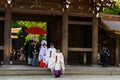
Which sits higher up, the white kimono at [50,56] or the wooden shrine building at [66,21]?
the wooden shrine building at [66,21]

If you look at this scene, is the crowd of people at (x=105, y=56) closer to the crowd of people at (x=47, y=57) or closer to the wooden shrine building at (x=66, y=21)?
the wooden shrine building at (x=66, y=21)

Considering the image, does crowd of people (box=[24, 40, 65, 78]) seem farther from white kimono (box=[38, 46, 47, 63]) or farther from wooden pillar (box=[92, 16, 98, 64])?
wooden pillar (box=[92, 16, 98, 64])

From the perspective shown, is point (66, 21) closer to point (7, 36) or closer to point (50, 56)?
point (50, 56)

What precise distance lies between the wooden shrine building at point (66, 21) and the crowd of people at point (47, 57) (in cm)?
147

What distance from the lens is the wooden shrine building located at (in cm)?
1950

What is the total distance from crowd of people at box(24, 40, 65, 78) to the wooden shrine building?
57.7 inches

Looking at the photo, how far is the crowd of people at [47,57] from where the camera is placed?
17734 millimetres

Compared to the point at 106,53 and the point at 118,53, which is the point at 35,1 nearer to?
the point at 106,53

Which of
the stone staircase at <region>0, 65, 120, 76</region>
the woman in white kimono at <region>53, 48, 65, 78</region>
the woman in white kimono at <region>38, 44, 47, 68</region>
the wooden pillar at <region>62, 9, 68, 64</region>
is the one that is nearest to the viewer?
the woman in white kimono at <region>53, 48, 65, 78</region>

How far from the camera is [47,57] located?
756 inches

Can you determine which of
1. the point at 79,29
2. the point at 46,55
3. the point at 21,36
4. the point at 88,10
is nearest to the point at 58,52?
the point at 46,55

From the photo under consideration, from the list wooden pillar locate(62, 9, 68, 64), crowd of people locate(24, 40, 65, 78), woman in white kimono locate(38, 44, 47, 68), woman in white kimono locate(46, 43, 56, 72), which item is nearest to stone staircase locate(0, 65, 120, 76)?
woman in white kimono locate(46, 43, 56, 72)


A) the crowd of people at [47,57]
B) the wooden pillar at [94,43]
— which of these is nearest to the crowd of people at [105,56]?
the wooden pillar at [94,43]

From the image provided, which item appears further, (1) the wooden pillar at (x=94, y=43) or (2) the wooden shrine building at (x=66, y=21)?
(1) the wooden pillar at (x=94, y=43)
